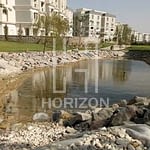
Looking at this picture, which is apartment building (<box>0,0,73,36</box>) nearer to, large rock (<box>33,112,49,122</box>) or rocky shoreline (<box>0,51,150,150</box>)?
large rock (<box>33,112,49,122</box>)

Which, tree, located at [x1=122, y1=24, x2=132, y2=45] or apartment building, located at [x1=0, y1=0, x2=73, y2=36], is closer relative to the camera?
apartment building, located at [x1=0, y1=0, x2=73, y2=36]

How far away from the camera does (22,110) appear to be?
15.4 metres

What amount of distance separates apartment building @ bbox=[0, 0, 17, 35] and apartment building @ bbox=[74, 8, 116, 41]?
181 feet

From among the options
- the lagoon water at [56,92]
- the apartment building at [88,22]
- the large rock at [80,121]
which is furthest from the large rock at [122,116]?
the apartment building at [88,22]

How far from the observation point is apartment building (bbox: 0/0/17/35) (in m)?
59.7

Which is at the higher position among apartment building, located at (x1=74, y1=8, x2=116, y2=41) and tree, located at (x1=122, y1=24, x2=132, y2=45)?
apartment building, located at (x1=74, y1=8, x2=116, y2=41)

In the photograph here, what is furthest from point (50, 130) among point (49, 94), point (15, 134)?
point (49, 94)

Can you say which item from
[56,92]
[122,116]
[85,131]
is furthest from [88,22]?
[85,131]

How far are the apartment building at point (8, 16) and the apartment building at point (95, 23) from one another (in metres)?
55.1

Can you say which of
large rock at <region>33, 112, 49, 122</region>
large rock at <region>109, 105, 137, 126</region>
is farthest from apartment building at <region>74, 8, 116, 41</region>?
large rock at <region>109, 105, 137, 126</region>

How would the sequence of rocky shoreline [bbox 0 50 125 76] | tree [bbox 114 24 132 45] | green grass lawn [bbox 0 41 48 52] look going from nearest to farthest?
rocky shoreline [bbox 0 50 125 76]
green grass lawn [bbox 0 41 48 52]
tree [bbox 114 24 132 45]

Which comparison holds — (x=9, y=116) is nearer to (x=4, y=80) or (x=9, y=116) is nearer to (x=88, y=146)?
(x=88, y=146)

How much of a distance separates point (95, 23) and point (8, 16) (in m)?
80.1

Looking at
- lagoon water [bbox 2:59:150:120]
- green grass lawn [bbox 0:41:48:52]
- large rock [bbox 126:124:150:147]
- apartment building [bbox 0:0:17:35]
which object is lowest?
lagoon water [bbox 2:59:150:120]
